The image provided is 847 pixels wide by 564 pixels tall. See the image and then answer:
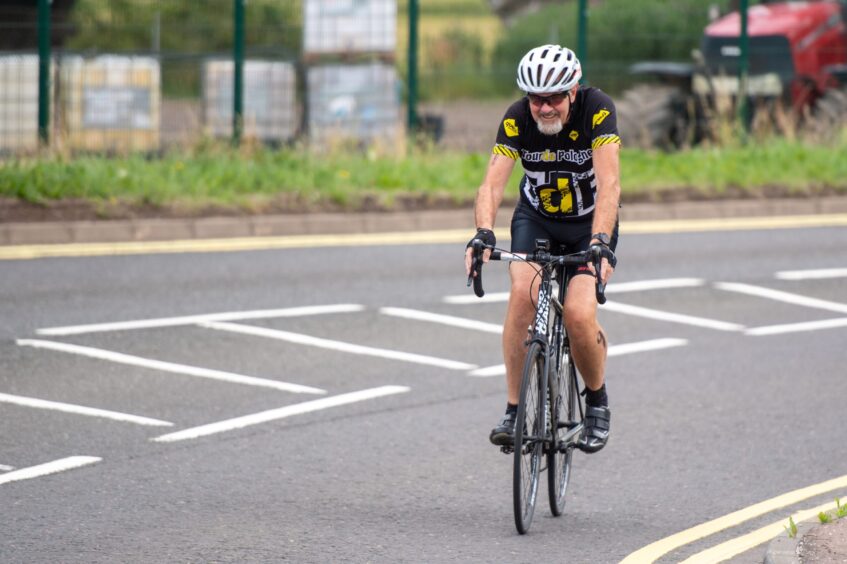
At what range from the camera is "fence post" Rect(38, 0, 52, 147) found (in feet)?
59.0

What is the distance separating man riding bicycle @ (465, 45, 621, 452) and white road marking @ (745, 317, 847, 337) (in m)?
4.51

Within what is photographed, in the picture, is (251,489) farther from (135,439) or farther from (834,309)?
(834,309)

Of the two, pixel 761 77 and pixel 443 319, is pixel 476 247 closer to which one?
pixel 443 319

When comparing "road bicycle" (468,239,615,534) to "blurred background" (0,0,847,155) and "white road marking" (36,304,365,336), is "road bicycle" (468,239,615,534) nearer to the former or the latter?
"white road marking" (36,304,365,336)

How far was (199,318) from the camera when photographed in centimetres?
1129

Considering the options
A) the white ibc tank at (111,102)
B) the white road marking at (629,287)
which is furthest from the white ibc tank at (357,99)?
the white road marking at (629,287)

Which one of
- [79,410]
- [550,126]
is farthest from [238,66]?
[550,126]

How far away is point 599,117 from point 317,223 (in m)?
9.13

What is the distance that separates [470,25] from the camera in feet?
73.2

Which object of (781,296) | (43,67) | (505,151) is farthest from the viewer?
(43,67)

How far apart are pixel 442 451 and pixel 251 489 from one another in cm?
120

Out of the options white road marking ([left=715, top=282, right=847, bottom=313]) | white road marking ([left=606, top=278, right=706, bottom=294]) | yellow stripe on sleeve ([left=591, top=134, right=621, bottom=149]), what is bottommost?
white road marking ([left=715, top=282, right=847, bottom=313])

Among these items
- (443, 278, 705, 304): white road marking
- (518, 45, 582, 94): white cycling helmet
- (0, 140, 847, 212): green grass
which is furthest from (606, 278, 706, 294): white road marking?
(518, 45, 582, 94): white cycling helmet

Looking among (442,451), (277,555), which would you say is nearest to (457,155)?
(442,451)
